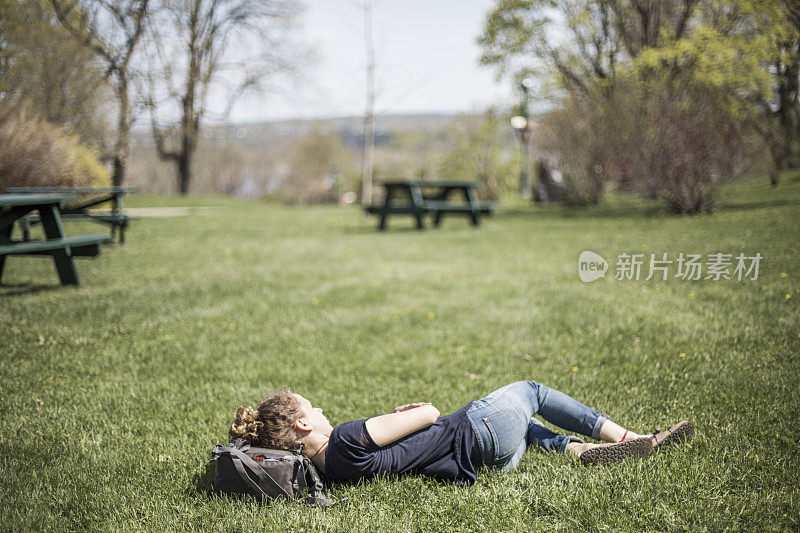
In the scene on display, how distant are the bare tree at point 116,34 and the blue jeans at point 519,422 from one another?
11.2 metres

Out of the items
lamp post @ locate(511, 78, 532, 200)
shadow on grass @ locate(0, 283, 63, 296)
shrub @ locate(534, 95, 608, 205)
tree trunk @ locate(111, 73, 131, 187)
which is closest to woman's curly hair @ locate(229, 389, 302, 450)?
shadow on grass @ locate(0, 283, 63, 296)

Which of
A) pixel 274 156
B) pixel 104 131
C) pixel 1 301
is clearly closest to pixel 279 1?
pixel 104 131

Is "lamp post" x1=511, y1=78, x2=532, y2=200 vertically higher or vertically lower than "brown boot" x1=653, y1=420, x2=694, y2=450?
higher

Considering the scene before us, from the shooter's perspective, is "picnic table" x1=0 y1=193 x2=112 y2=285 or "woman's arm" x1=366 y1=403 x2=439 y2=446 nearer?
"woman's arm" x1=366 y1=403 x2=439 y2=446

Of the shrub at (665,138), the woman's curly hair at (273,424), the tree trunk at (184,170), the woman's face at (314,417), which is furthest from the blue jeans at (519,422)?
the tree trunk at (184,170)

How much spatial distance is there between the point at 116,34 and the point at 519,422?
1482 centimetres

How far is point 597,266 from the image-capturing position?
672 cm

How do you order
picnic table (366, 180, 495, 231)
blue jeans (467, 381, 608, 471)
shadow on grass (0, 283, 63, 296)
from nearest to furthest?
blue jeans (467, 381, 608, 471) < shadow on grass (0, 283, 63, 296) < picnic table (366, 180, 495, 231)

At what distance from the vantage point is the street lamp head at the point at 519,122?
61.9ft

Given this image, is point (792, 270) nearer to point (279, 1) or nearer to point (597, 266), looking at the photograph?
point (597, 266)

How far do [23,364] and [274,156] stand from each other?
47769mm
